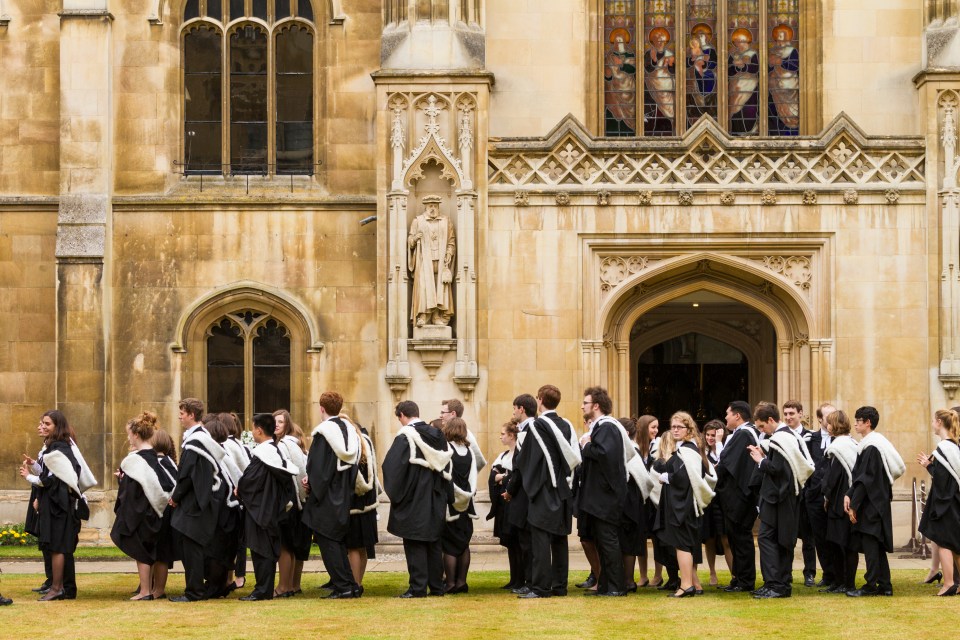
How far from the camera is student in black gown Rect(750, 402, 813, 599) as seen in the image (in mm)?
14250

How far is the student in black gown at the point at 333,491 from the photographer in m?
14.4

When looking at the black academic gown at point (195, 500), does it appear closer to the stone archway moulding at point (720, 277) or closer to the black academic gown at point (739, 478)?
the black academic gown at point (739, 478)

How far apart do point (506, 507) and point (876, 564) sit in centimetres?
358

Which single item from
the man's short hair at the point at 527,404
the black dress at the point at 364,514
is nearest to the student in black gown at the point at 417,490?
the black dress at the point at 364,514

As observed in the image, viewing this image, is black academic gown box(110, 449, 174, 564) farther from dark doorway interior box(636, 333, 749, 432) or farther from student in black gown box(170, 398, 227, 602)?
dark doorway interior box(636, 333, 749, 432)

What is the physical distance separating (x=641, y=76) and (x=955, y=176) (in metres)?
4.77

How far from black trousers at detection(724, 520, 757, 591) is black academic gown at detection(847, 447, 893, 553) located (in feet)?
3.40

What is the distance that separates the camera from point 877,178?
20.9 metres

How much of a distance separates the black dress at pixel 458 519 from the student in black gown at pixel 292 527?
1336mm

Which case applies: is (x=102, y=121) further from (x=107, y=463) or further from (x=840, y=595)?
(x=840, y=595)

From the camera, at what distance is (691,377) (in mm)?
27297

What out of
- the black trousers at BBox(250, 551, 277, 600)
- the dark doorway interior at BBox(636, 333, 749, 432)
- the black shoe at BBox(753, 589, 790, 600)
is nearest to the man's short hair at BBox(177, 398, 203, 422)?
the black trousers at BBox(250, 551, 277, 600)

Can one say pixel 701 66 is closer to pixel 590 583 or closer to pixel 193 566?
pixel 590 583

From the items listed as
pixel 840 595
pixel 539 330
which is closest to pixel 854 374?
pixel 539 330
